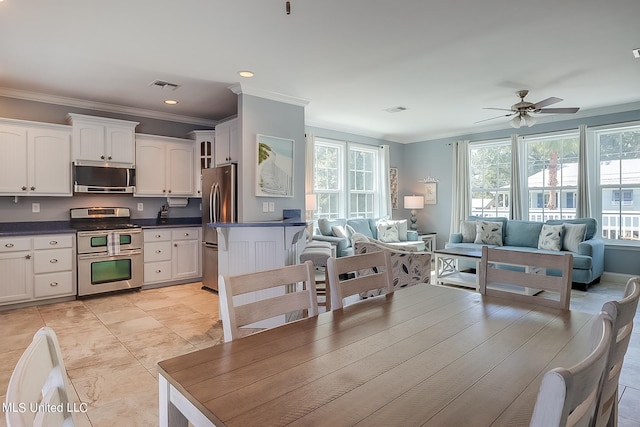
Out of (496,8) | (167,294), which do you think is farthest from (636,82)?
(167,294)

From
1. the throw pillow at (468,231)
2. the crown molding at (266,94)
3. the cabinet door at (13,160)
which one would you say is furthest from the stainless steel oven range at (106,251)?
the throw pillow at (468,231)

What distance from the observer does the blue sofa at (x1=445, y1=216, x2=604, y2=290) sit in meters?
4.85

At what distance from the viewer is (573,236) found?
5.23 meters

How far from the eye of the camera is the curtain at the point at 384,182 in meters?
7.55

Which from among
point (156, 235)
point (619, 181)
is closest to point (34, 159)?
point (156, 235)

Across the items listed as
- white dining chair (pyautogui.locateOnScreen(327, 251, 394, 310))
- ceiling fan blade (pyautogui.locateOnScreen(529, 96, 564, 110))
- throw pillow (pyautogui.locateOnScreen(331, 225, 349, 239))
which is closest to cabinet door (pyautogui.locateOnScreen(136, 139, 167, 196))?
throw pillow (pyautogui.locateOnScreen(331, 225, 349, 239))

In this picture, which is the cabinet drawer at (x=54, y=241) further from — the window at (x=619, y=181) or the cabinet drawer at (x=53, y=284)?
the window at (x=619, y=181)

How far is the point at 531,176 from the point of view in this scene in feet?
21.2

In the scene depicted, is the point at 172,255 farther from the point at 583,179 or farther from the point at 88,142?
the point at 583,179

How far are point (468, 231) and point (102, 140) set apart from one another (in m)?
5.97

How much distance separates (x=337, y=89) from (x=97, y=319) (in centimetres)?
380

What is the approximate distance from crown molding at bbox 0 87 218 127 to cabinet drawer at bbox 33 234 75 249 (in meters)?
1.78

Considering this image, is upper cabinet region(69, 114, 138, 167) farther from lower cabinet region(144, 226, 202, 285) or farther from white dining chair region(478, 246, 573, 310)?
white dining chair region(478, 246, 573, 310)

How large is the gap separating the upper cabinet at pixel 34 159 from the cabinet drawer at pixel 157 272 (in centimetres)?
140
